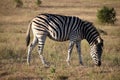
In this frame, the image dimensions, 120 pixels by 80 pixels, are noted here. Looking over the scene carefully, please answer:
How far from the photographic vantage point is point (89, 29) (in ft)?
35.7

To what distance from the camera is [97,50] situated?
10.6 meters

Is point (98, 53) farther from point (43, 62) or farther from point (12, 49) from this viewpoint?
point (12, 49)

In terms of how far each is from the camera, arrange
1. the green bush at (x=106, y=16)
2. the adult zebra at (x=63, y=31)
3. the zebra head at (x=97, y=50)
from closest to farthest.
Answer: the zebra head at (x=97, y=50) → the adult zebra at (x=63, y=31) → the green bush at (x=106, y=16)

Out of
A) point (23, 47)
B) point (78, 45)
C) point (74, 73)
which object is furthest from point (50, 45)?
point (74, 73)

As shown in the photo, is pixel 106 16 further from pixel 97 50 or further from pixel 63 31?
pixel 97 50

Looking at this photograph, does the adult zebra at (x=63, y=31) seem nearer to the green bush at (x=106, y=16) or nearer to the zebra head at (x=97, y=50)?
the zebra head at (x=97, y=50)

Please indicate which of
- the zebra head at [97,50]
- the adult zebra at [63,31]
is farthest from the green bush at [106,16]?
the zebra head at [97,50]

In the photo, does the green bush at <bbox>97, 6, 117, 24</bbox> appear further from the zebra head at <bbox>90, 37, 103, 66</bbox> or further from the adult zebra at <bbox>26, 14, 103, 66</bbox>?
the zebra head at <bbox>90, 37, 103, 66</bbox>

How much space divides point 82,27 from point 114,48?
429 centimetres

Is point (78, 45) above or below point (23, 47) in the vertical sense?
above

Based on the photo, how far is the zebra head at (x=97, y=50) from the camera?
10482 millimetres

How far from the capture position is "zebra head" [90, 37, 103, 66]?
10482mm

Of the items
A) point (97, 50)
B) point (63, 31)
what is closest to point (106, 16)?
point (63, 31)

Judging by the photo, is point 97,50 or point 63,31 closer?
point 97,50
